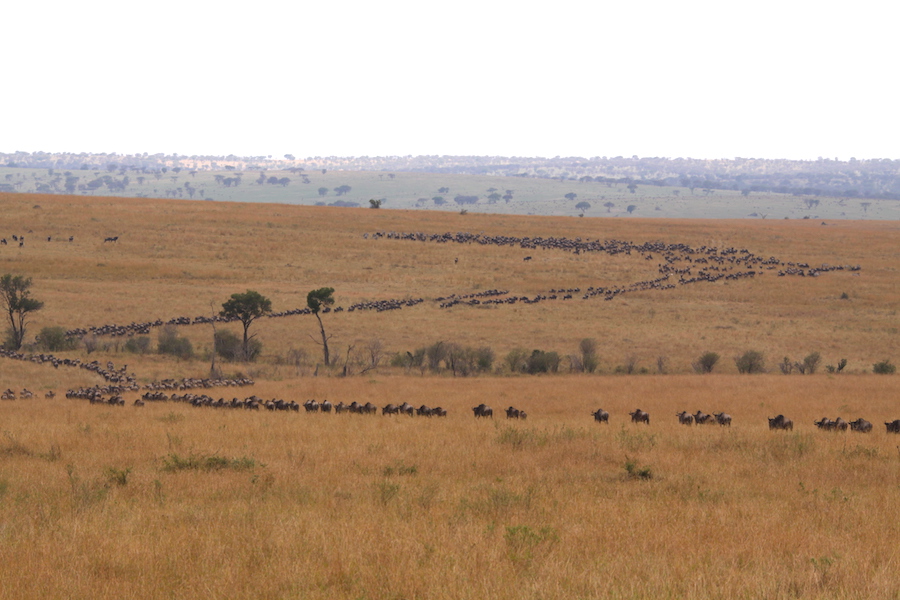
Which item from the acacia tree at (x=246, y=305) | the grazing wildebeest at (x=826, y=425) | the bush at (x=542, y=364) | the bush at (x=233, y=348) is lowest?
the bush at (x=233, y=348)

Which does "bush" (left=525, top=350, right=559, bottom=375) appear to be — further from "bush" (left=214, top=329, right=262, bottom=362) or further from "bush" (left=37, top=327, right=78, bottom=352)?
"bush" (left=37, top=327, right=78, bottom=352)

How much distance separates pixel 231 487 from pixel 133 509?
1907 millimetres

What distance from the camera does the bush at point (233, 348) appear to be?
43469 mm

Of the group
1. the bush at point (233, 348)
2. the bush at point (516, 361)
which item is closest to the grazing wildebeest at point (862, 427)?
the bush at point (516, 361)

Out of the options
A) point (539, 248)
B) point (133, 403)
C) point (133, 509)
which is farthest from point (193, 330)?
point (539, 248)

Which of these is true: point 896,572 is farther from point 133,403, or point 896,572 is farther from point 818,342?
point 818,342

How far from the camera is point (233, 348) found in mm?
44344

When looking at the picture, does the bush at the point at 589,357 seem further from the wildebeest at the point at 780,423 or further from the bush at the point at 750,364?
the wildebeest at the point at 780,423

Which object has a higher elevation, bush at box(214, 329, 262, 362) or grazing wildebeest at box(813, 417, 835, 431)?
grazing wildebeest at box(813, 417, 835, 431)

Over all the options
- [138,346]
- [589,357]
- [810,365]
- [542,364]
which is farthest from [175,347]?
[810,365]

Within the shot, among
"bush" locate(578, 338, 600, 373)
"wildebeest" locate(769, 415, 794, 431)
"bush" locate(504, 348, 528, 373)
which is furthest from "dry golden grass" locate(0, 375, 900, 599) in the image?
"bush" locate(578, 338, 600, 373)

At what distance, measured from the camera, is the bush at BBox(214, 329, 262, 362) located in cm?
4347

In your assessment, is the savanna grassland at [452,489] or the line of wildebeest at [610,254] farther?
the line of wildebeest at [610,254]

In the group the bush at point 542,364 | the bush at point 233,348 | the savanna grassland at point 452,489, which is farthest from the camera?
the bush at point 233,348
